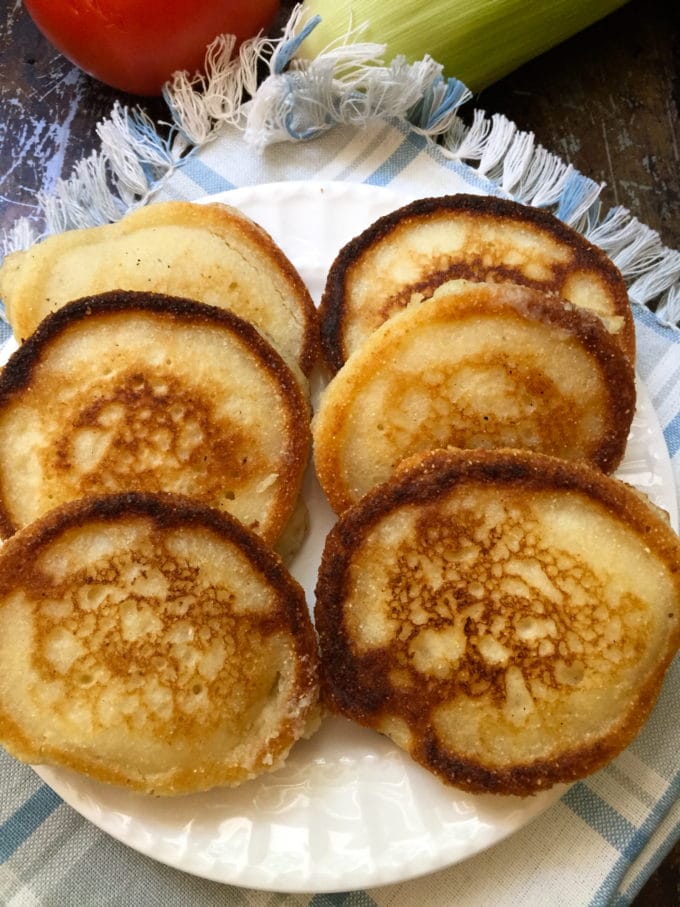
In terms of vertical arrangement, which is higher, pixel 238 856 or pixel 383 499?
pixel 383 499

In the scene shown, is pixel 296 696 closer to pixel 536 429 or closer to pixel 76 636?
pixel 76 636

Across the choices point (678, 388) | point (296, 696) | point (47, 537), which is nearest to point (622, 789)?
point (296, 696)

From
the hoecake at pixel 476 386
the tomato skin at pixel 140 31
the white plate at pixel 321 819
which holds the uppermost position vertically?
the tomato skin at pixel 140 31

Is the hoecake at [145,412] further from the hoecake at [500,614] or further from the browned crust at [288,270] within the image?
the hoecake at [500,614]

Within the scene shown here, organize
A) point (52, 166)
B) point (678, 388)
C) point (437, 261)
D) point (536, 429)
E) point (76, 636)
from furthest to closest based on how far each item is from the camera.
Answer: point (52, 166), point (678, 388), point (437, 261), point (536, 429), point (76, 636)

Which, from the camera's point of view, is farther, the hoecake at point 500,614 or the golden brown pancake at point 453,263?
the golden brown pancake at point 453,263

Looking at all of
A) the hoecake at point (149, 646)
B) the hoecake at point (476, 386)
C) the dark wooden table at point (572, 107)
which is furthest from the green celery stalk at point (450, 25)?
the hoecake at point (149, 646)
